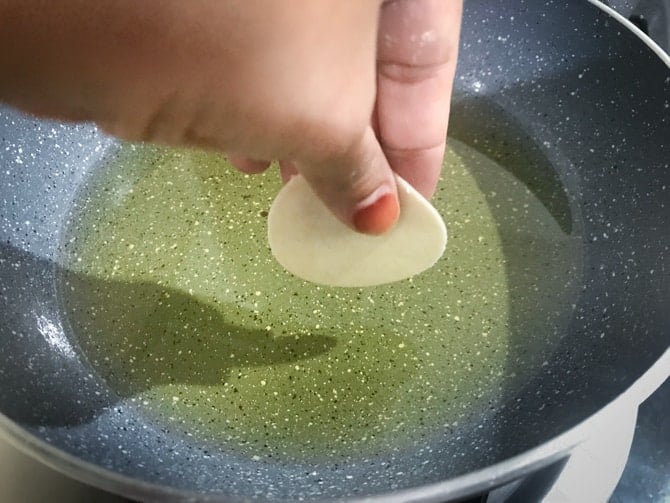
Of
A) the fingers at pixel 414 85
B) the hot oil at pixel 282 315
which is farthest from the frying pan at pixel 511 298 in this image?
the fingers at pixel 414 85

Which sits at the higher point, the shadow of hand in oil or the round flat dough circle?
the round flat dough circle

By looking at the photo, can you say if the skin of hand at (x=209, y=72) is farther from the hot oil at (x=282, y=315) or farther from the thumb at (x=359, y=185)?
the hot oil at (x=282, y=315)

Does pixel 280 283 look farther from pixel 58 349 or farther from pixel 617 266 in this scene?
pixel 617 266

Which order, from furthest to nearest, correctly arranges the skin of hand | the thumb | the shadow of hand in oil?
the shadow of hand in oil, the thumb, the skin of hand

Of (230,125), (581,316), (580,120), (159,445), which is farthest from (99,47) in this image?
(580,120)

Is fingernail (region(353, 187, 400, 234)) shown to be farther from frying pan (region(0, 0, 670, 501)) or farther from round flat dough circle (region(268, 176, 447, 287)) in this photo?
frying pan (region(0, 0, 670, 501))

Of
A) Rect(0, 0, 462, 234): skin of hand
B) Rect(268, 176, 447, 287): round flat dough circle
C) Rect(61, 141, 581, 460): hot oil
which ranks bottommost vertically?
Rect(61, 141, 581, 460): hot oil

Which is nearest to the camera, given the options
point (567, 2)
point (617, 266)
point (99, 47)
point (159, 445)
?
point (99, 47)

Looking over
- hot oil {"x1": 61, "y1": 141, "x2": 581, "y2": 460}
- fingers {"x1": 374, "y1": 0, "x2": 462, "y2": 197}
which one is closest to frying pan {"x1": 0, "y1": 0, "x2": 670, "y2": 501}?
hot oil {"x1": 61, "y1": 141, "x2": 581, "y2": 460}
